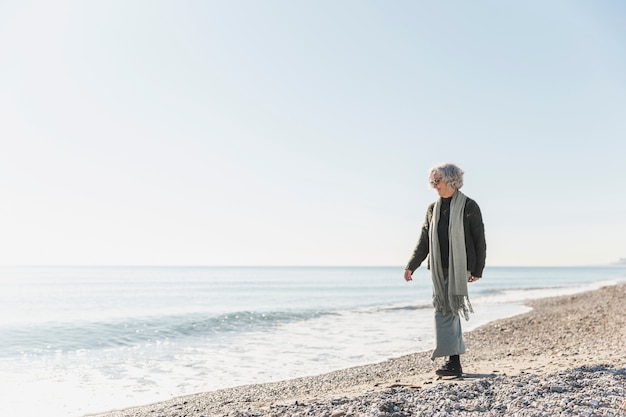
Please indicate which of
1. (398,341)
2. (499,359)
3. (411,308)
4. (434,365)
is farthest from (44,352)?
(411,308)

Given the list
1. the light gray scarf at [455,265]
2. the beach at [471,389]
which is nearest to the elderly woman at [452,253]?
the light gray scarf at [455,265]

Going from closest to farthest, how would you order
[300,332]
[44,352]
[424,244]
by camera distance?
[424,244] → [44,352] → [300,332]

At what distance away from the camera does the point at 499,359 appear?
22.9 feet

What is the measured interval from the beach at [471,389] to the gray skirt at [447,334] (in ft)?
0.91

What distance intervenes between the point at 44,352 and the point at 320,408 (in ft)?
30.6

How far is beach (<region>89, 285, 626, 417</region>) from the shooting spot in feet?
12.5

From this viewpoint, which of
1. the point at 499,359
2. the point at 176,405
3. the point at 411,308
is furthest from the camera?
the point at 411,308

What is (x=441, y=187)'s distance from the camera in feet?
17.1

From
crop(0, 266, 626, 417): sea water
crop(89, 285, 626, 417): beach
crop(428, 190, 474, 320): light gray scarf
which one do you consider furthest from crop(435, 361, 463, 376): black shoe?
crop(0, 266, 626, 417): sea water

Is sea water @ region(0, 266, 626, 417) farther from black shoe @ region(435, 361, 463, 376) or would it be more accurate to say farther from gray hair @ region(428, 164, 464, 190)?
gray hair @ region(428, 164, 464, 190)

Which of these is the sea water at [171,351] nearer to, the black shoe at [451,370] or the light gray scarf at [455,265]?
the black shoe at [451,370]

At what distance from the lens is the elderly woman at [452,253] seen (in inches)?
201

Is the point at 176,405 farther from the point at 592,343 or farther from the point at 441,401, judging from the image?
the point at 592,343

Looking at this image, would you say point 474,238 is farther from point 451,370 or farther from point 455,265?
point 451,370
